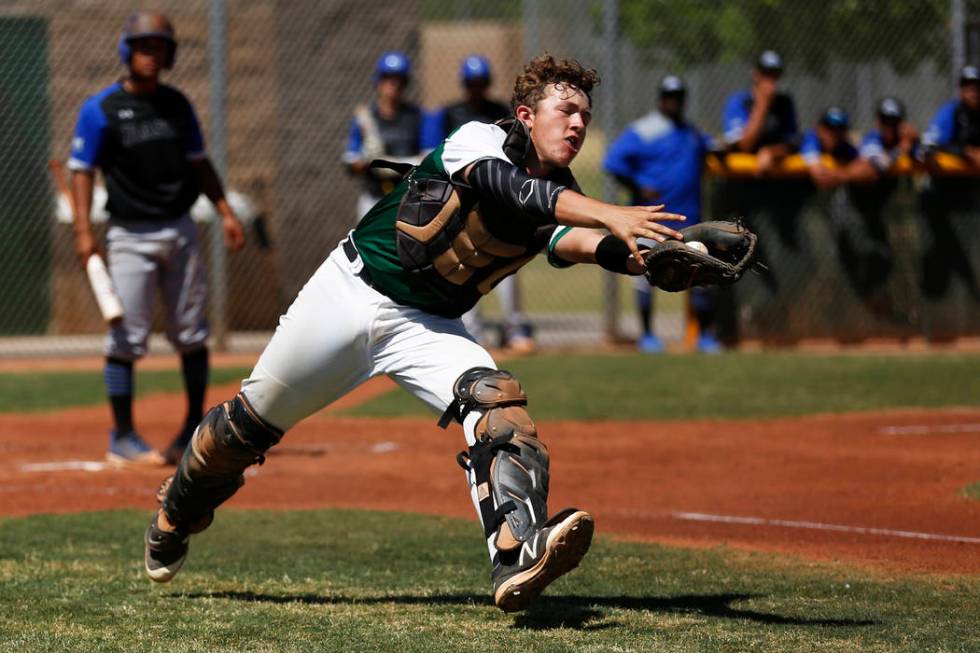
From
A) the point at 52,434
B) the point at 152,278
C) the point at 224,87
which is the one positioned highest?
the point at 224,87

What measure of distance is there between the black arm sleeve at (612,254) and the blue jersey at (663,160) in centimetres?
908

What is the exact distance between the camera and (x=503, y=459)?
16.2ft

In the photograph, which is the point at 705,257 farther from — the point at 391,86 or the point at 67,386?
the point at 67,386

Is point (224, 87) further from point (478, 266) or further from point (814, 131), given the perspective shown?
point (478, 266)

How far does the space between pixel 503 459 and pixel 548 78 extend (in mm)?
1305

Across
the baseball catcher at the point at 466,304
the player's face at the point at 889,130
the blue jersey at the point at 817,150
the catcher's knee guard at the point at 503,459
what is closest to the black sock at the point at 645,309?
the blue jersey at the point at 817,150

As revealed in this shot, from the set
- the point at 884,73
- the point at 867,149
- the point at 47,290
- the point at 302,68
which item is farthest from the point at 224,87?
the point at 884,73

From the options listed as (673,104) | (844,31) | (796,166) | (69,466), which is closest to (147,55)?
(69,466)

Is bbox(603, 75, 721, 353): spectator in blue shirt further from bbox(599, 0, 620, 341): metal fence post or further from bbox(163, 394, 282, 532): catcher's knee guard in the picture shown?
bbox(163, 394, 282, 532): catcher's knee guard

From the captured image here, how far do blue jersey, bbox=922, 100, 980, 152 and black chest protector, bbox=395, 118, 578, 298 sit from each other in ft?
34.1

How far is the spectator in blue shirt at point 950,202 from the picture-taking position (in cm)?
1491

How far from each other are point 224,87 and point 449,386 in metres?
10.2

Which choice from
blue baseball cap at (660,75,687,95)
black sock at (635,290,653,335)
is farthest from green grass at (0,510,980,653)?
blue baseball cap at (660,75,687,95)

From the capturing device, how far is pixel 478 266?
5301 mm
